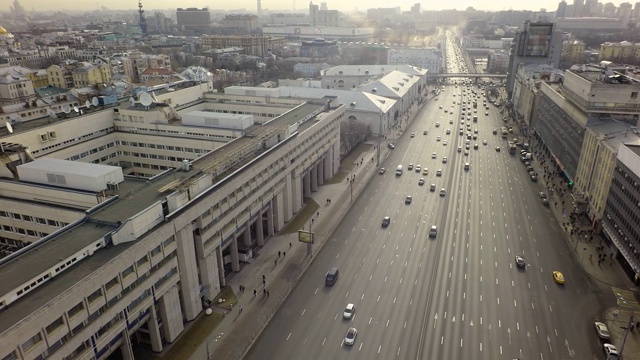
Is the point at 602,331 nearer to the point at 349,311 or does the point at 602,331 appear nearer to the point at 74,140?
the point at 349,311

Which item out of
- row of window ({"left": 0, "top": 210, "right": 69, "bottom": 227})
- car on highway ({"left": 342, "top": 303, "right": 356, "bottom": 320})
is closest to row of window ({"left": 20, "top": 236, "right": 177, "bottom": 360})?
row of window ({"left": 0, "top": 210, "right": 69, "bottom": 227})

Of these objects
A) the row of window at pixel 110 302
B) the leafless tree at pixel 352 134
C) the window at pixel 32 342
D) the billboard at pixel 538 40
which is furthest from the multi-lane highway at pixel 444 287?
the billboard at pixel 538 40

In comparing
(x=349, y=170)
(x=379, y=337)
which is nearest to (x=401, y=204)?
(x=349, y=170)

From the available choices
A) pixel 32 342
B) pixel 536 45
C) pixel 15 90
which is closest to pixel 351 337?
pixel 32 342

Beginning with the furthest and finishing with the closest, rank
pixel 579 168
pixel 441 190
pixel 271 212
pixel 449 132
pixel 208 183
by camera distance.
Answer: pixel 449 132 → pixel 441 190 → pixel 579 168 → pixel 271 212 → pixel 208 183

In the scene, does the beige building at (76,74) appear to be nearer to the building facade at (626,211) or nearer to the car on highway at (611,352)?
the building facade at (626,211)

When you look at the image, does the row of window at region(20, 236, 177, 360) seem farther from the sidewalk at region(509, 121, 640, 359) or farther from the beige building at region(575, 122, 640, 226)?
the beige building at region(575, 122, 640, 226)

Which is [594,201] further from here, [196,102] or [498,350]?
[196,102]
